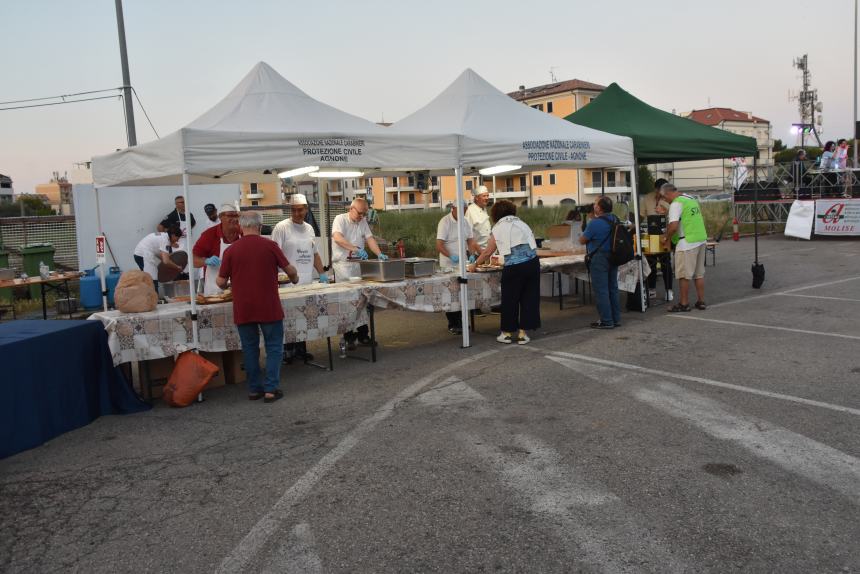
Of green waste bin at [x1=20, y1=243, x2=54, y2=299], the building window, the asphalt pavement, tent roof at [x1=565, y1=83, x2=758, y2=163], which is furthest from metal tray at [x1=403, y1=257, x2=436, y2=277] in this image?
the building window

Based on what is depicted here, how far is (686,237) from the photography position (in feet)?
32.5

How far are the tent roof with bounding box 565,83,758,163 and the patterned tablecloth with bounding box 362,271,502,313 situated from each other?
3.50 m

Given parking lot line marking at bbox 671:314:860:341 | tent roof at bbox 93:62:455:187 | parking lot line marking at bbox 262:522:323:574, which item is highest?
tent roof at bbox 93:62:455:187

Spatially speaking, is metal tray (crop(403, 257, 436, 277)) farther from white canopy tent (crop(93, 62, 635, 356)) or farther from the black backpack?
the black backpack

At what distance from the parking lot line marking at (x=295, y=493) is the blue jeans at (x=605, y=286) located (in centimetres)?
349

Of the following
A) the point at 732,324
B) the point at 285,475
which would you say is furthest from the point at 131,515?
the point at 732,324

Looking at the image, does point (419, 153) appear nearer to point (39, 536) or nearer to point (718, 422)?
point (718, 422)

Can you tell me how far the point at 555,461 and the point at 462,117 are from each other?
17.7ft

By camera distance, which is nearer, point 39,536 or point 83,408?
point 39,536

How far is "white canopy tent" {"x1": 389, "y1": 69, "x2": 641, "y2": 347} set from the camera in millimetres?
8344

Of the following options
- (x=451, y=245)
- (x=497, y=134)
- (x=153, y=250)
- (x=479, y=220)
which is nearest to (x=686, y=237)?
(x=479, y=220)

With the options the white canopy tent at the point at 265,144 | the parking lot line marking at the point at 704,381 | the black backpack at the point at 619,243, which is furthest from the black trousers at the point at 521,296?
the white canopy tent at the point at 265,144

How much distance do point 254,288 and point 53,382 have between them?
175cm

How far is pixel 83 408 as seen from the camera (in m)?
5.96
